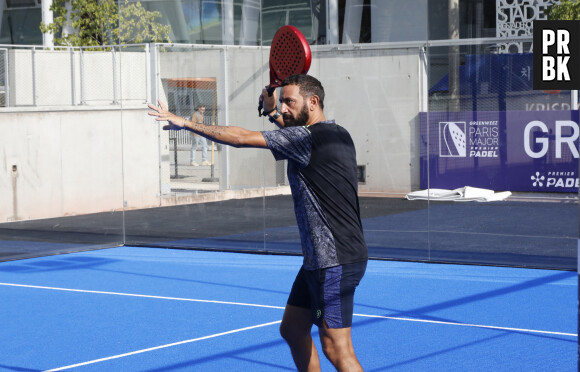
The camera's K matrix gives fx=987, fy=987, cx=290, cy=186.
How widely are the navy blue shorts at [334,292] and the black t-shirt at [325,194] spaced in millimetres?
45

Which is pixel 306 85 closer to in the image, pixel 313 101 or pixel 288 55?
pixel 313 101

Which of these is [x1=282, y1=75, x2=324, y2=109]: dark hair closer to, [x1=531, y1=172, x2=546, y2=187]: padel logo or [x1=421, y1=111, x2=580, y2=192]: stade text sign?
[x1=421, y1=111, x2=580, y2=192]: stade text sign

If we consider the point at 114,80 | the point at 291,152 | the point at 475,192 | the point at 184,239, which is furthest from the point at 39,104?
the point at 291,152

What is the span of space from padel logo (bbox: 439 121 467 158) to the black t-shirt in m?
7.10

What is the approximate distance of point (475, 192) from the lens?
12.2 metres

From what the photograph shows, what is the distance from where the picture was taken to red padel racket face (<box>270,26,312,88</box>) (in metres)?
6.14

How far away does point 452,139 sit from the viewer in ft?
40.5

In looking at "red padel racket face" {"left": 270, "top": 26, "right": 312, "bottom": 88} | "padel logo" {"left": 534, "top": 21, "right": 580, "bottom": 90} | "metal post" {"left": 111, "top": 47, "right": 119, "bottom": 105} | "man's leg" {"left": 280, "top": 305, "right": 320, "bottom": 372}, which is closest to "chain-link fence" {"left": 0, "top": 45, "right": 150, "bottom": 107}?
"metal post" {"left": 111, "top": 47, "right": 119, "bottom": 105}

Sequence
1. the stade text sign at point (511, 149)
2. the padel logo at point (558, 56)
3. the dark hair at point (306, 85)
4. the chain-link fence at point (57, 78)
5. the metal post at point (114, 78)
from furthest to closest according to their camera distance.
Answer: the chain-link fence at point (57, 78) < the metal post at point (114, 78) < the stade text sign at point (511, 149) < the dark hair at point (306, 85) < the padel logo at point (558, 56)

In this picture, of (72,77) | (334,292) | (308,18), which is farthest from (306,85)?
(72,77)

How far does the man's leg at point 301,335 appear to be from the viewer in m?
5.62

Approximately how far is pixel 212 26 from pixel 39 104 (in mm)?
6049

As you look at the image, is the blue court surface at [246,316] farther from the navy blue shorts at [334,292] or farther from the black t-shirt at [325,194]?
the black t-shirt at [325,194]

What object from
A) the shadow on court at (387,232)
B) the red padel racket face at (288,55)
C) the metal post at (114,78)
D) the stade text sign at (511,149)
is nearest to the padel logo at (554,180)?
the stade text sign at (511,149)
